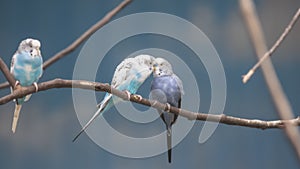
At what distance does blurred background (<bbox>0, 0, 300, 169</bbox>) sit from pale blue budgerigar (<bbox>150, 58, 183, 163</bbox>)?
1.92 feet

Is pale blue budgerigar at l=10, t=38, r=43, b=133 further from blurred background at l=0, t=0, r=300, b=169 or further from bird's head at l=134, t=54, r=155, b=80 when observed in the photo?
blurred background at l=0, t=0, r=300, b=169

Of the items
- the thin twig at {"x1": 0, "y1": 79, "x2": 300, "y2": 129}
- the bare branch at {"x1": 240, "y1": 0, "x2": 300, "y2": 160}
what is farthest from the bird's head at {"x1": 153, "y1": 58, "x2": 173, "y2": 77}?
the bare branch at {"x1": 240, "y1": 0, "x2": 300, "y2": 160}

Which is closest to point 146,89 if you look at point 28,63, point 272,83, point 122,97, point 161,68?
point 161,68

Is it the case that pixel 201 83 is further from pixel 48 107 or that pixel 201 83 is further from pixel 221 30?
pixel 48 107

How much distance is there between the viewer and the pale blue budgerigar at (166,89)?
4.27ft

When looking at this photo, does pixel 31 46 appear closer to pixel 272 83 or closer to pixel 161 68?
pixel 161 68

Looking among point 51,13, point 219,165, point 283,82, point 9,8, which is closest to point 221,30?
point 283,82

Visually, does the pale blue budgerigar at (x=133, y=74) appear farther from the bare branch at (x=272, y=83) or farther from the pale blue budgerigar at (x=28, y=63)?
the bare branch at (x=272, y=83)

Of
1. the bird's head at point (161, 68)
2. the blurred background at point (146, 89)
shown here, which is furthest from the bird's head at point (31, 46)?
the blurred background at point (146, 89)

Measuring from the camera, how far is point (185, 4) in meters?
1.96

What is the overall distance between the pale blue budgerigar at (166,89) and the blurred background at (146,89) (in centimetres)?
59

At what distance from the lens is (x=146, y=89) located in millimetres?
1932

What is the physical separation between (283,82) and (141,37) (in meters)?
0.57

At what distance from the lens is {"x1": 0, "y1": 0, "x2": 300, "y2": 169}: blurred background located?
1.91 meters
